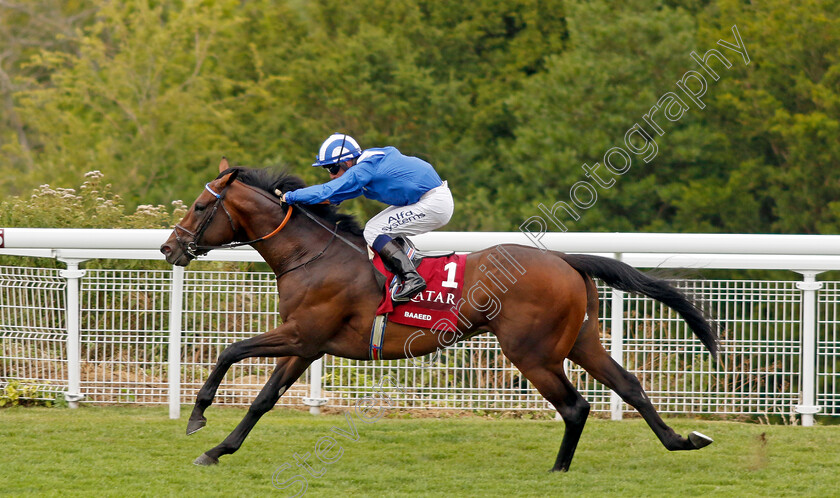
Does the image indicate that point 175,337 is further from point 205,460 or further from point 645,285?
point 645,285

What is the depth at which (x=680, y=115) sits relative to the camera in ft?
59.5

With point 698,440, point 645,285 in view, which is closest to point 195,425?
point 645,285

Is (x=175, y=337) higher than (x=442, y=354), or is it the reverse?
(x=175, y=337)

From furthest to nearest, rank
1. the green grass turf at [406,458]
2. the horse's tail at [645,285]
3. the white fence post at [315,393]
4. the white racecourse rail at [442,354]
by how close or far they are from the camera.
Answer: the white fence post at [315,393] < the white racecourse rail at [442,354] < the horse's tail at [645,285] < the green grass turf at [406,458]

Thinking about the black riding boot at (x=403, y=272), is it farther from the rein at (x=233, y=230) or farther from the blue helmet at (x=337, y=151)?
the blue helmet at (x=337, y=151)

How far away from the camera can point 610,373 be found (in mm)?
5273

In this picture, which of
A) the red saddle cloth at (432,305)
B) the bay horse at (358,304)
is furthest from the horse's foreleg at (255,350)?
the red saddle cloth at (432,305)

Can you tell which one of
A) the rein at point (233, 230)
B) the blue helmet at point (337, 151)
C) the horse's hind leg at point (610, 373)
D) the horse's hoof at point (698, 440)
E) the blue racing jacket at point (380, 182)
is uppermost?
the blue helmet at point (337, 151)

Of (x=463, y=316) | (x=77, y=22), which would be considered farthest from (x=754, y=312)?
(x=77, y=22)

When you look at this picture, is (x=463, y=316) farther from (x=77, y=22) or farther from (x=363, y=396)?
(x=77, y=22)

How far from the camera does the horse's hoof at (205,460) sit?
199 inches

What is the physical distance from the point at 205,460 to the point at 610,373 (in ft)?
7.13

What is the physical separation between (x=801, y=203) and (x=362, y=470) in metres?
14.2

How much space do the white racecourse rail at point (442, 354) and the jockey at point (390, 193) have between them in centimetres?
82
